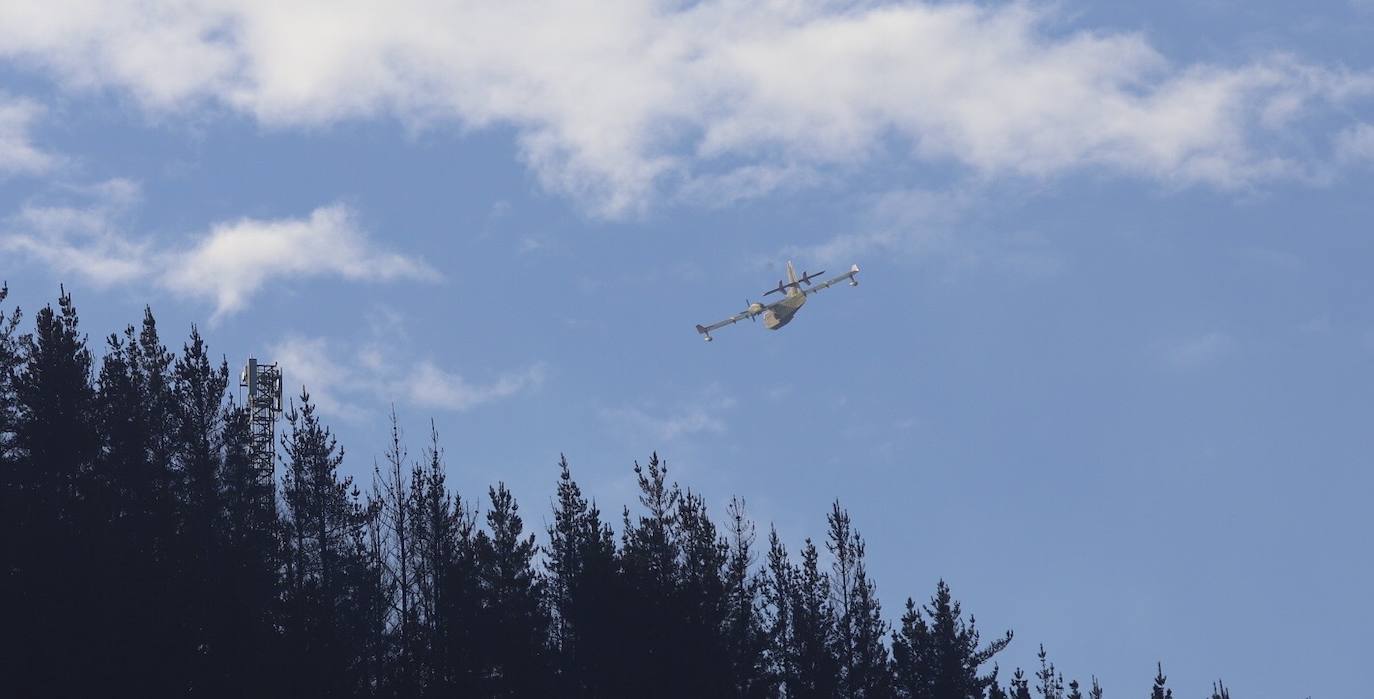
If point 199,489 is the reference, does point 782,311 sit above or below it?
above

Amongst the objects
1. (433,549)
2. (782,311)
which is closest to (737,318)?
(782,311)

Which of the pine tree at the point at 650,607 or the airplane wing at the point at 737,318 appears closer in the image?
the pine tree at the point at 650,607

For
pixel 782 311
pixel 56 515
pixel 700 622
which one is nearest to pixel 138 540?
pixel 56 515

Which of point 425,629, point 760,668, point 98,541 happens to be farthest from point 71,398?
point 760,668

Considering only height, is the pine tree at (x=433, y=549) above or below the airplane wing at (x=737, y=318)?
below

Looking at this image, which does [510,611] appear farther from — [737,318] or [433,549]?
[737,318]

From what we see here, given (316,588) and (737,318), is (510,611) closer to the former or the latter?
(316,588)

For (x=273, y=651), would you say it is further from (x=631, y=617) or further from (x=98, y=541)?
(x=631, y=617)

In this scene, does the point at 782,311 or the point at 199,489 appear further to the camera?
the point at 782,311

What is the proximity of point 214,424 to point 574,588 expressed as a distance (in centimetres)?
1296

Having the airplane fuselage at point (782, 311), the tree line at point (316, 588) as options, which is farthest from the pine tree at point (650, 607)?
the airplane fuselage at point (782, 311)

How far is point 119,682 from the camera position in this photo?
40.5 m

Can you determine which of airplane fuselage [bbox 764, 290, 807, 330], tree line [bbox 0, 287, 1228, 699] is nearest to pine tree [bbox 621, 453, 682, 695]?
tree line [bbox 0, 287, 1228, 699]

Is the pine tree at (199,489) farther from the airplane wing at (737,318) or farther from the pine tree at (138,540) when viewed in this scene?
the airplane wing at (737,318)
